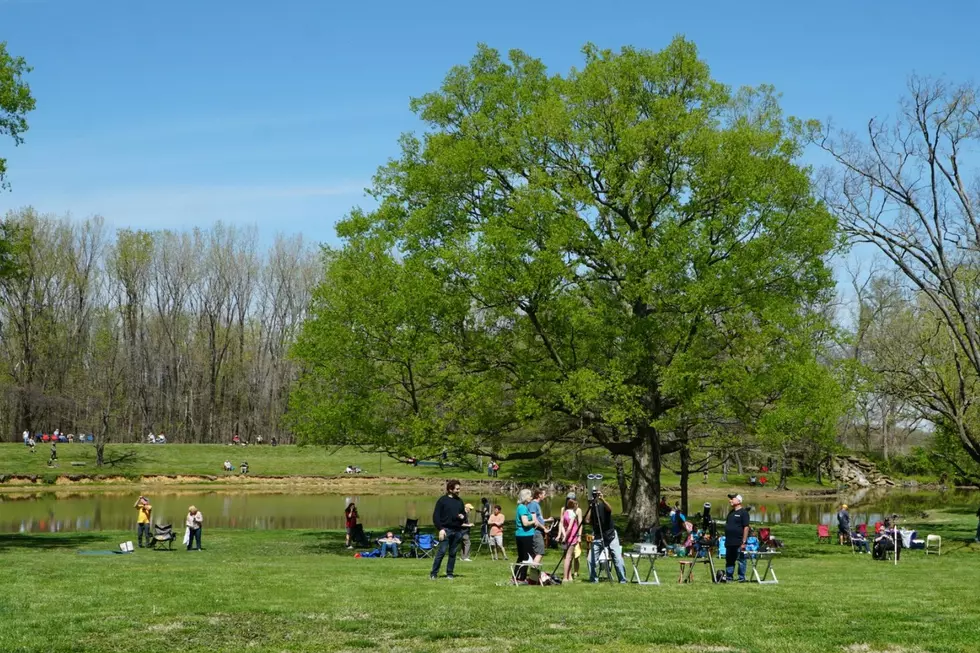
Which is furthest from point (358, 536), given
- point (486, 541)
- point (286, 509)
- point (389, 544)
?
point (286, 509)

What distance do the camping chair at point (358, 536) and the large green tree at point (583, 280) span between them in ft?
8.07

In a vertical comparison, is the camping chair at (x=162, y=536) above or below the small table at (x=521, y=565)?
below

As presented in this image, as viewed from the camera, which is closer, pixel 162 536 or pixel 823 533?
pixel 162 536

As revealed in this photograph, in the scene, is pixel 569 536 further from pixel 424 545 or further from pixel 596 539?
pixel 424 545

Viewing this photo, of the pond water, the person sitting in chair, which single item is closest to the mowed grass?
the pond water

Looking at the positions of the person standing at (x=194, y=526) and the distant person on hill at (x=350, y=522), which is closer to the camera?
the person standing at (x=194, y=526)

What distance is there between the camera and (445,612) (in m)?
12.7

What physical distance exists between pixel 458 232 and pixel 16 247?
1250 centimetres

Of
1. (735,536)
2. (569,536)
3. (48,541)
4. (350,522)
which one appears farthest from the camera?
(350,522)

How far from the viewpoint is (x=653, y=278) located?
27188 millimetres

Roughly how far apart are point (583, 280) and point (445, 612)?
17.9 m

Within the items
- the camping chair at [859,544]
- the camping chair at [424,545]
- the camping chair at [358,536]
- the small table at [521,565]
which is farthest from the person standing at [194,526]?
the camping chair at [859,544]

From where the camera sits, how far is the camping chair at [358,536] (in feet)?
93.7

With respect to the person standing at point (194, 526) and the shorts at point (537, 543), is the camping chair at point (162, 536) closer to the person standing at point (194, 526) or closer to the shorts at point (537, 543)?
the person standing at point (194, 526)
